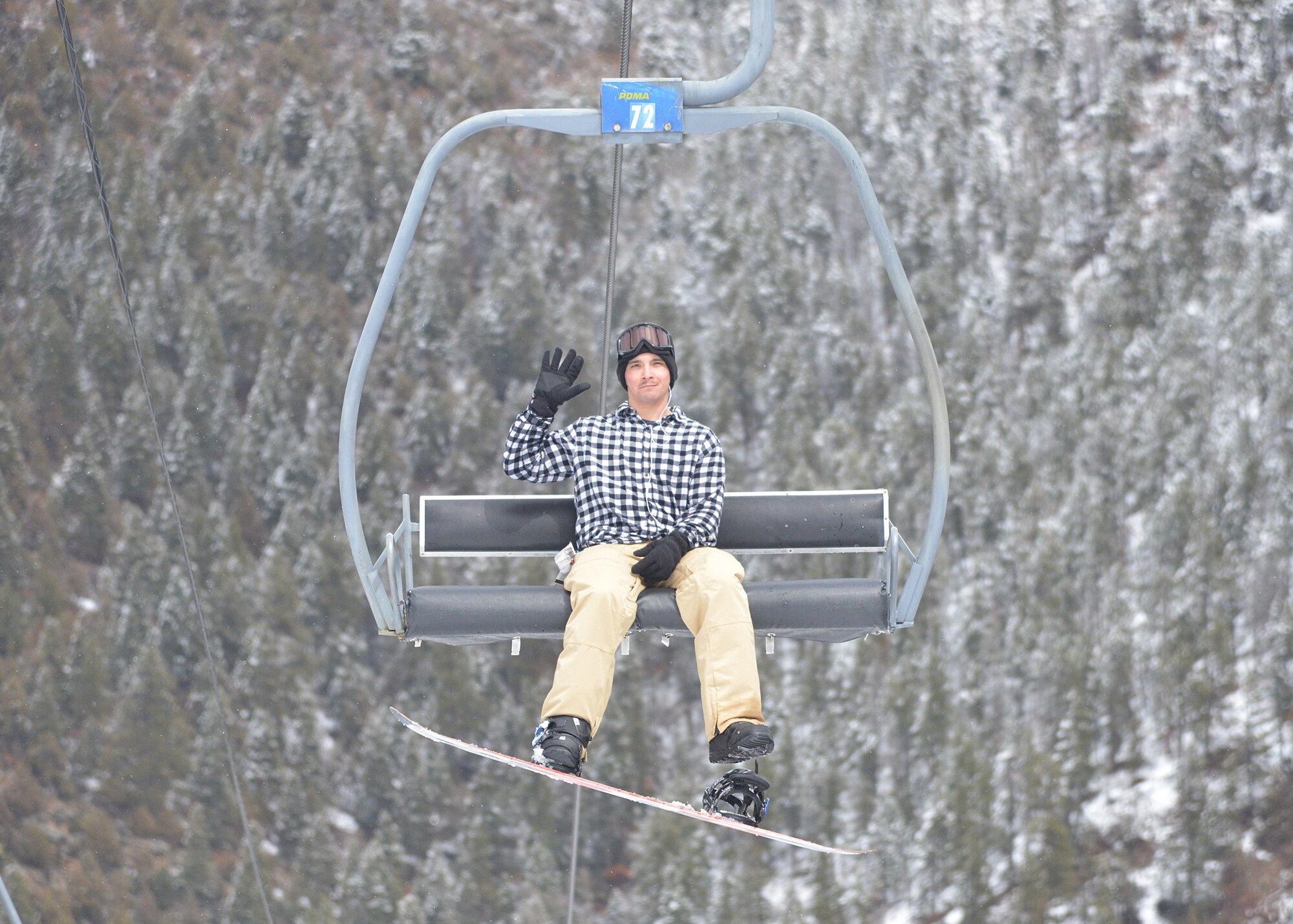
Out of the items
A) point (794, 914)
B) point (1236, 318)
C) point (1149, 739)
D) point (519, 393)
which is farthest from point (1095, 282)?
point (794, 914)

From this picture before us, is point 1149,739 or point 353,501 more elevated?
point 353,501

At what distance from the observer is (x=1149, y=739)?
32438mm

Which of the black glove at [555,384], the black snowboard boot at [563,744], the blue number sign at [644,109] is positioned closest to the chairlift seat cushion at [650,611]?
the black snowboard boot at [563,744]

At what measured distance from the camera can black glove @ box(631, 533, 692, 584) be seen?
132 inches

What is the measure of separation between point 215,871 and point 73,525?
36.9ft

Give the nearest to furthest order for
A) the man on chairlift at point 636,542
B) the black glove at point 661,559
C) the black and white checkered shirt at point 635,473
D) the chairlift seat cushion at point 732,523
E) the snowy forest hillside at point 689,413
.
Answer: the man on chairlift at point 636,542 < the black glove at point 661,559 < the black and white checkered shirt at point 635,473 < the chairlift seat cushion at point 732,523 < the snowy forest hillside at point 689,413

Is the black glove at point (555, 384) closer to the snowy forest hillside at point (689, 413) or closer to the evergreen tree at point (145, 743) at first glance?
the snowy forest hillside at point (689, 413)

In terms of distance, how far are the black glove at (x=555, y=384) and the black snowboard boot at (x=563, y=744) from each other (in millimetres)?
806

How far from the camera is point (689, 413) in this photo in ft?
124

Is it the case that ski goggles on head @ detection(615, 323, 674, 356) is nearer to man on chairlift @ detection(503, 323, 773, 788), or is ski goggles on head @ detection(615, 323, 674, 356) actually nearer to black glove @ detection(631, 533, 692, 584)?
man on chairlift @ detection(503, 323, 773, 788)

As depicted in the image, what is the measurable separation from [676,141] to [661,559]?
964 millimetres

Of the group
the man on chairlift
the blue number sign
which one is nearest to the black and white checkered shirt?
the man on chairlift

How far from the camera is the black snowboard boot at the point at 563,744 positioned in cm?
305

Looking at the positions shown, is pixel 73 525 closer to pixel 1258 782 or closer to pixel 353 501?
pixel 1258 782
